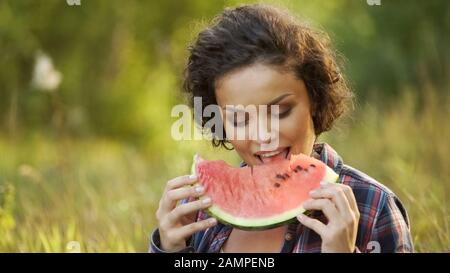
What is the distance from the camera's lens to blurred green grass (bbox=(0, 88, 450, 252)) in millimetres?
4066

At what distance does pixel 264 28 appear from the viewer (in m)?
2.95

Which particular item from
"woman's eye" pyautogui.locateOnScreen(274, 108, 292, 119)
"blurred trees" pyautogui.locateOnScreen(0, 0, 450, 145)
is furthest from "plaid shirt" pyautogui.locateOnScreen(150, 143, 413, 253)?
"blurred trees" pyautogui.locateOnScreen(0, 0, 450, 145)

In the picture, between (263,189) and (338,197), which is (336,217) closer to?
(338,197)

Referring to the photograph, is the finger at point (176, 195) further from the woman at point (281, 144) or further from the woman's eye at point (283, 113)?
the woman's eye at point (283, 113)

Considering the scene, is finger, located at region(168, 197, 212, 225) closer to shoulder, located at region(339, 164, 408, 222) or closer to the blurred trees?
shoulder, located at region(339, 164, 408, 222)

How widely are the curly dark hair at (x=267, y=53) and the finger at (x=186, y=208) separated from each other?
1.66 ft

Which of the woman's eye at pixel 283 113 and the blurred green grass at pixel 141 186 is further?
the blurred green grass at pixel 141 186

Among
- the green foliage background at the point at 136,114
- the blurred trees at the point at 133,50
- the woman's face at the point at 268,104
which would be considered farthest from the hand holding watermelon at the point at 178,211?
the blurred trees at the point at 133,50

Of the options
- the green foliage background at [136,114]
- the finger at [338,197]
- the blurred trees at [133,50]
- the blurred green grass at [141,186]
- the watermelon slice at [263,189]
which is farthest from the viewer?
the blurred trees at [133,50]

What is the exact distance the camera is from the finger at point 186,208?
2.68 meters

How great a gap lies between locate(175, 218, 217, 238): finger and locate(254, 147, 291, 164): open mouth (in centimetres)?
32

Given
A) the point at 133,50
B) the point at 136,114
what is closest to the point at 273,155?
the point at 136,114
